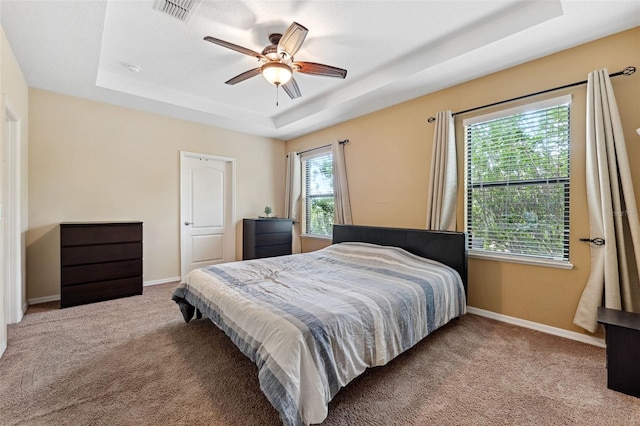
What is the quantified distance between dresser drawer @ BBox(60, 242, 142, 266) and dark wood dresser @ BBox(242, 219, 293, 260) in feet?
5.29

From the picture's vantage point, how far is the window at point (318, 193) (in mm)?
4878

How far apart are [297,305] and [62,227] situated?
3034 millimetres

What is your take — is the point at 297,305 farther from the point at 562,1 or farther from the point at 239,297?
the point at 562,1

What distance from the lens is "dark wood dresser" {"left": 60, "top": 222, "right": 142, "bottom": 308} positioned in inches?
124

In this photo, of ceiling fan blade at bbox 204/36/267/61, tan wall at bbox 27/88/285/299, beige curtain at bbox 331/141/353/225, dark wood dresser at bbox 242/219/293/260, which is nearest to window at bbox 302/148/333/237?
beige curtain at bbox 331/141/353/225

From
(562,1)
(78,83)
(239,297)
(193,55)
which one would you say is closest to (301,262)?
(239,297)

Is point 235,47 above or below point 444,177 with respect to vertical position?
above

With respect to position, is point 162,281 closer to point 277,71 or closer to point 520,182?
point 277,71

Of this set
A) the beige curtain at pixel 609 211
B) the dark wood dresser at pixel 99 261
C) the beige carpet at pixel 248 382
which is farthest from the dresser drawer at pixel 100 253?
the beige curtain at pixel 609 211

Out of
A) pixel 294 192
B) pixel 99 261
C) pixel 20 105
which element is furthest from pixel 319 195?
pixel 20 105

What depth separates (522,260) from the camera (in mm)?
2707

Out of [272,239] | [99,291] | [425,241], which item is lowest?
[99,291]

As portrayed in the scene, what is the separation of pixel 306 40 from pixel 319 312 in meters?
2.43

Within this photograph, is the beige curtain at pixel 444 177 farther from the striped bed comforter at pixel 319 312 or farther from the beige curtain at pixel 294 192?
the beige curtain at pixel 294 192
